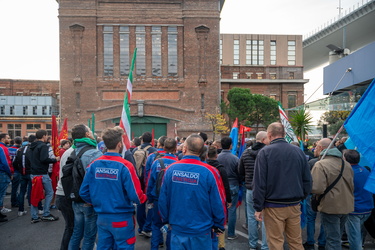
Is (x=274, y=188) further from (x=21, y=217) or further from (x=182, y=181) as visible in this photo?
(x=21, y=217)

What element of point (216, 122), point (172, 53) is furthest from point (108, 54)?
point (216, 122)

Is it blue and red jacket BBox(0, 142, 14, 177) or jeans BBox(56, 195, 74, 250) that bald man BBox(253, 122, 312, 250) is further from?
blue and red jacket BBox(0, 142, 14, 177)

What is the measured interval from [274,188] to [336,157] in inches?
53.9

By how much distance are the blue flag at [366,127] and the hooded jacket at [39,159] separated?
6.37m

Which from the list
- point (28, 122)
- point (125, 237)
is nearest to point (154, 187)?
point (125, 237)

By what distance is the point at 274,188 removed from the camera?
4074mm

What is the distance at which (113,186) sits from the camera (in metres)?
3.78

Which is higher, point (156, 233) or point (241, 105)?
point (241, 105)

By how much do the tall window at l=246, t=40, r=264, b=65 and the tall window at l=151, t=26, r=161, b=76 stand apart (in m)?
21.2

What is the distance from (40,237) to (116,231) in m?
3.58

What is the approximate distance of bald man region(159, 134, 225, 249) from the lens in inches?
133

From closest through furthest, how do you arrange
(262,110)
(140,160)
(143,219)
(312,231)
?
(312,231) → (143,219) → (140,160) → (262,110)

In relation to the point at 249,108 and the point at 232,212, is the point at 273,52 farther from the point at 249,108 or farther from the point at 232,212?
the point at 232,212

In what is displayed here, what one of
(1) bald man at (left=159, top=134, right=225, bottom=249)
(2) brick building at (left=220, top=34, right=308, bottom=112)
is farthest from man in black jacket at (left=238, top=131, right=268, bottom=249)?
(2) brick building at (left=220, top=34, right=308, bottom=112)
